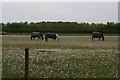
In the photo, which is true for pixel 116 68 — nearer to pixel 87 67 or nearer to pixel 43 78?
pixel 87 67

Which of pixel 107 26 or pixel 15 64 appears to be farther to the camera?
pixel 107 26

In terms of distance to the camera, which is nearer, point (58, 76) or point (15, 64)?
point (58, 76)

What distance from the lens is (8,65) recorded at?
13.0 m

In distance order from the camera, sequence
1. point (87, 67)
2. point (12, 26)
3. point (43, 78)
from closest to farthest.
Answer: point (43, 78)
point (87, 67)
point (12, 26)

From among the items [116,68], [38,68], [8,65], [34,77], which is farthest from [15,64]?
[116,68]

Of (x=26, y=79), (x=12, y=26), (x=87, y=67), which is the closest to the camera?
(x=26, y=79)

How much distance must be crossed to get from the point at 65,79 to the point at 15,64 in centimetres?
405

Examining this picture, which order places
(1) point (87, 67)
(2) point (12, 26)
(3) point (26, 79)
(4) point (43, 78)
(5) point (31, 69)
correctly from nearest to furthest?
(3) point (26, 79) → (4) point (43, 78) → (5) point (31, 69) → (1) point (87, 67) → (2) point (12, 26)

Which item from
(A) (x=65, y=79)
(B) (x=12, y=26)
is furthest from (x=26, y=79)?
(B) (x=12, y=26)

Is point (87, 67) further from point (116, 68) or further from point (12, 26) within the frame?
point (12, 26)

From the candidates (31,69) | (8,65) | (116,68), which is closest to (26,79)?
(31,69)

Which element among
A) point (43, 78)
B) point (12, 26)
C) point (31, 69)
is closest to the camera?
point (43, 78)

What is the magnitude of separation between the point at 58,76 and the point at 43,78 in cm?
67

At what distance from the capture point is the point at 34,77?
404 inches
